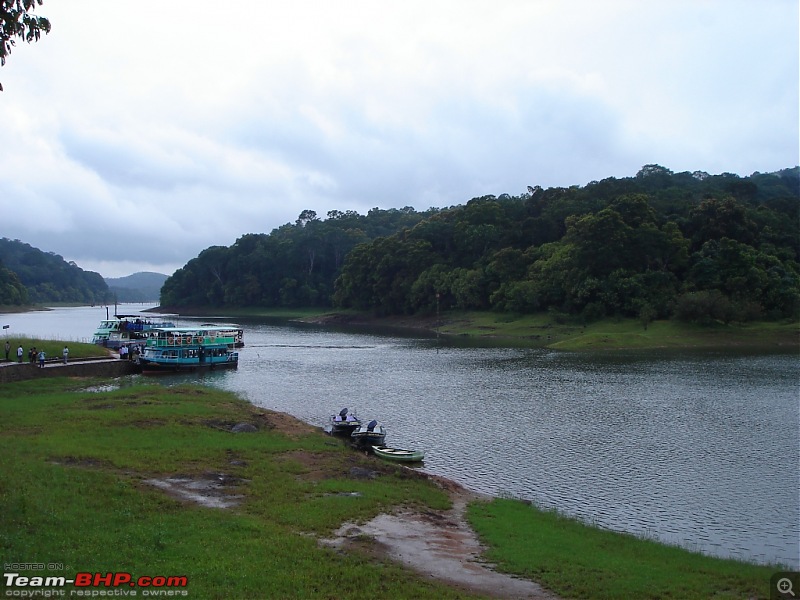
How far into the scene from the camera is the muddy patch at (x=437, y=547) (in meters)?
15.1

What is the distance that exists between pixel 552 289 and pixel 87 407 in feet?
293

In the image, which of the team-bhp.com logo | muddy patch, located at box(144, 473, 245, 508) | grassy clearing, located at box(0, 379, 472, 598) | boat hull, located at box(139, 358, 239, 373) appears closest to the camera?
the team-bhp.com logo

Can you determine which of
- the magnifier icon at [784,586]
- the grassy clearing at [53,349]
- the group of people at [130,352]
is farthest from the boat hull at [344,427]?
the group of people at [130,352]

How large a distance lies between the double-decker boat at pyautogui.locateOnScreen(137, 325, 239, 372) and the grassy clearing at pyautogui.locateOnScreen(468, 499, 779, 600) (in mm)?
48411

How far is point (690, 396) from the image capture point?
49000 millimetres

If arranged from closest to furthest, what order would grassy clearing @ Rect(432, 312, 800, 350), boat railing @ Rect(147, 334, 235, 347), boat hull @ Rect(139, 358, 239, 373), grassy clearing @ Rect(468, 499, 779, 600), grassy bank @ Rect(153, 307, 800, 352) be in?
grassy clearing @ Rect(468, 499, 779, 600), boat hull @ Rect(139, 358, 239, 373), boat railing @ Rect(147, 334, 235, 347), grassy clearing @ Rect(432, 312, 800, 350), grassy bank @ Rect(153, 307, 800, 352)

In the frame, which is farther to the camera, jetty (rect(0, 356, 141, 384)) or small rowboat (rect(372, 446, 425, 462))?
jetty (rect(0, 356, 141, 384))

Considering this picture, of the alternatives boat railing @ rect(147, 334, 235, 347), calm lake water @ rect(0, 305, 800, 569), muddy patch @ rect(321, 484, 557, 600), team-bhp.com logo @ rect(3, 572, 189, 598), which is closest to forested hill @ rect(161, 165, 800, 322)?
calm lake water @ rect(0, 305, 800, 569)

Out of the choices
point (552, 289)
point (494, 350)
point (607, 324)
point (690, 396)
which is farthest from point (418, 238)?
point (690, 396)

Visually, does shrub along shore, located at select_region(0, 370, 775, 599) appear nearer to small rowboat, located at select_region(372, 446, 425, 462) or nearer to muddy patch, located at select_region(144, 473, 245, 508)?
muddy patch, located at select_region(144, 473, 245, 508)

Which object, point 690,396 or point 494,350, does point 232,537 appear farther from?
point 494,350

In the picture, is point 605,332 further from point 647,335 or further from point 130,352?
point 130,352

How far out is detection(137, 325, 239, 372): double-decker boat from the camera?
63469 millimetres

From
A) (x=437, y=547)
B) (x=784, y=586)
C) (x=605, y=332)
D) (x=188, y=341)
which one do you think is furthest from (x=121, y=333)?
(x=784, y=586)
